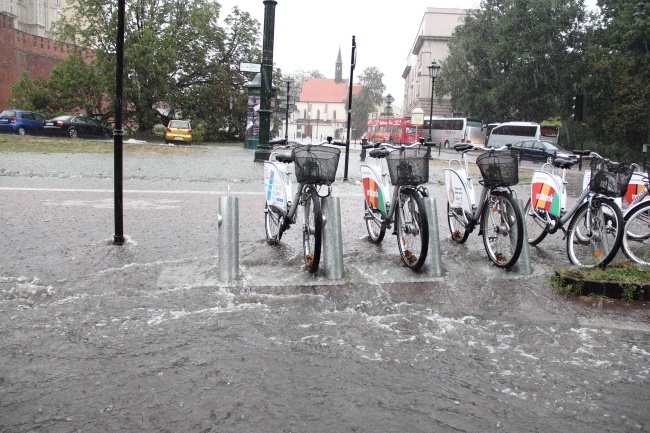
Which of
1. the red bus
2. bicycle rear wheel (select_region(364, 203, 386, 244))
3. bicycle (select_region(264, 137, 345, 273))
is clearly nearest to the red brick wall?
the red bus

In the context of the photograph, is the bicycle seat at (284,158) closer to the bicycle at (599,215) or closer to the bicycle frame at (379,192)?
the bicycle frame at (379,192)

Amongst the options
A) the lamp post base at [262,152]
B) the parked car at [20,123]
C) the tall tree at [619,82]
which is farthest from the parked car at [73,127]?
the tall tree at [619,82]

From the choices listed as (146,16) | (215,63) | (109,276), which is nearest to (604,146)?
(215,63)

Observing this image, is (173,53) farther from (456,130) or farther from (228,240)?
(228,240)

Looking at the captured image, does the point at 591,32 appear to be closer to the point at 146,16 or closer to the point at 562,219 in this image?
the point at 146,16

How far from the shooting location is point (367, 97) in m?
109

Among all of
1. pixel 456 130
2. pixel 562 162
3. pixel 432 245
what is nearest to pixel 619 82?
A: pixel 456 130

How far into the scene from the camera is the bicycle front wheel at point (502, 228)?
5367mm

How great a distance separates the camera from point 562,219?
241 inches

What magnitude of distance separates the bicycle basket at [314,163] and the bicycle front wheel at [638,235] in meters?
2.77

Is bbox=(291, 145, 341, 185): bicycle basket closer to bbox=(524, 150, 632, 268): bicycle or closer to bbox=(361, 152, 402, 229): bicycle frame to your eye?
bbox=(361, 152, 402, 229): bicycle frame

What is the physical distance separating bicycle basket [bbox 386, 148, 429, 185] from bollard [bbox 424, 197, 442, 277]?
0.77 ft

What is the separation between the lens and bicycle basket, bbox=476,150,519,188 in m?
5.60

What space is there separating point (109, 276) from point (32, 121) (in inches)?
1227
